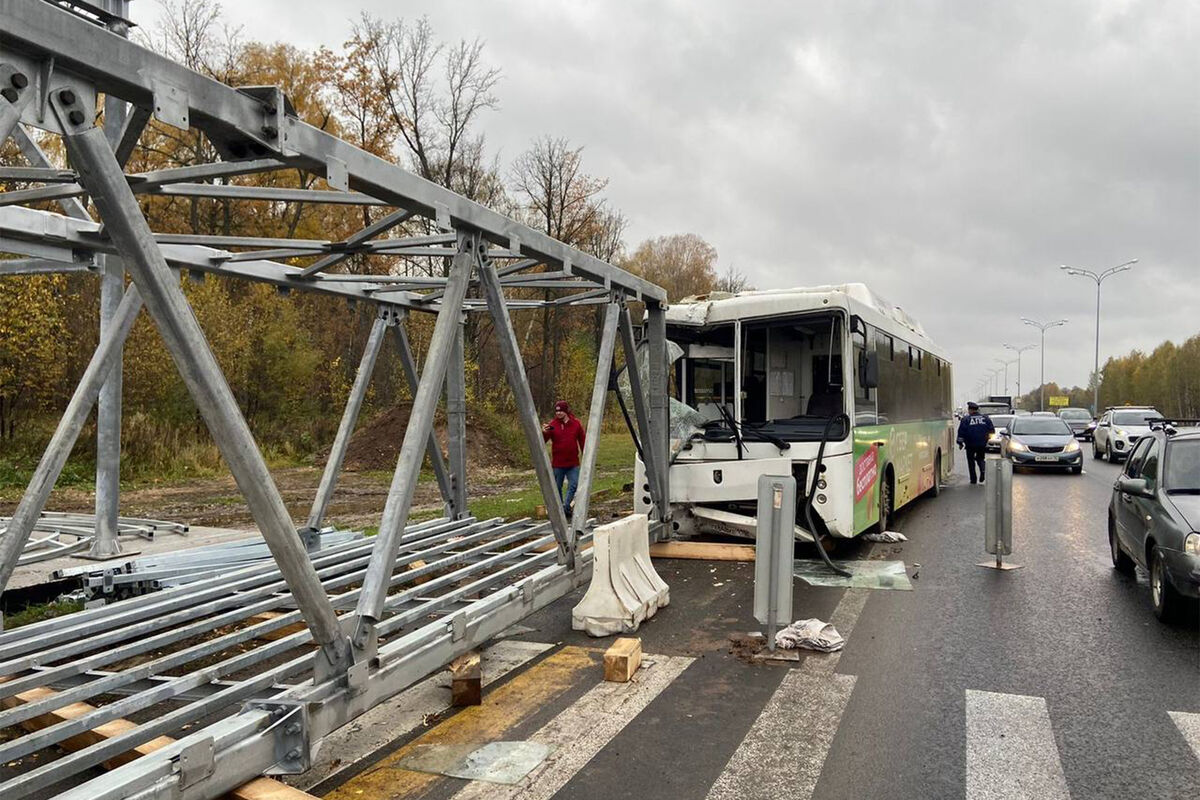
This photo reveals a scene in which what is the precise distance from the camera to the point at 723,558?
1001 cm

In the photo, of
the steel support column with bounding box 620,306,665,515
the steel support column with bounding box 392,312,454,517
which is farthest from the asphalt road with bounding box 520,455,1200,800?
the steel support column with bounding box 392,312,454,517

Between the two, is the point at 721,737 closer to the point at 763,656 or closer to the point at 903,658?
the point at 763,656

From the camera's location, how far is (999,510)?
9.56m

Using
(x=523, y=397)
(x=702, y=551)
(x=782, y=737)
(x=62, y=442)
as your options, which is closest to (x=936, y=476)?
(x=702, y=551)

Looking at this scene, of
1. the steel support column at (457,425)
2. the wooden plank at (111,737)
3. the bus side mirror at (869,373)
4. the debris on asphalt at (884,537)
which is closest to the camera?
the wooden plank at (111,737)

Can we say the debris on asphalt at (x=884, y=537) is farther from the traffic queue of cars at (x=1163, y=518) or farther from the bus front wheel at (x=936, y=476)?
the bus front wheel at (x=936, y=476)

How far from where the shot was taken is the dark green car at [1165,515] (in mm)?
6629

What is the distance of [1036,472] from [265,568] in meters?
22.3

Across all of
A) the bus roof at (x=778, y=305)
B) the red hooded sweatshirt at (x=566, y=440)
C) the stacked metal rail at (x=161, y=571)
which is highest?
the bus roof at (x=778, y=305)

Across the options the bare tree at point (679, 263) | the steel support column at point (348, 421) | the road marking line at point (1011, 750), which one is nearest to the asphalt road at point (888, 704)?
the road marking line at point (1011, 750)

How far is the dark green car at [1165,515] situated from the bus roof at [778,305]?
132 inches

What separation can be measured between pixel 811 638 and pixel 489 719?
2.68 meters

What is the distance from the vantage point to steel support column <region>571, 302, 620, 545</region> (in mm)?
7445

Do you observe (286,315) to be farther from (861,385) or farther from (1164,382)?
(1164,382)
